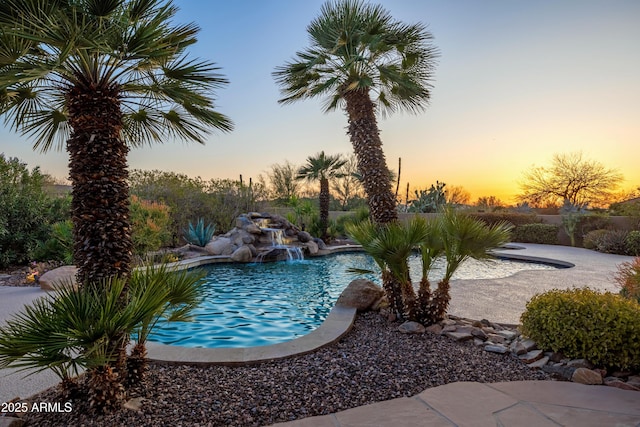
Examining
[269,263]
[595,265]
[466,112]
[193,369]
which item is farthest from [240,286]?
A: [595,265]

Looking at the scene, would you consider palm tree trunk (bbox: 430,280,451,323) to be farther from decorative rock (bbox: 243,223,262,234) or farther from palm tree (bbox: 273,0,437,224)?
decorative rock (bbox: 243,223,262,234)

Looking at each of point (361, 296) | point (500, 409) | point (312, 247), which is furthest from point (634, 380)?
point (312, 247)

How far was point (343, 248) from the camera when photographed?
586 inches

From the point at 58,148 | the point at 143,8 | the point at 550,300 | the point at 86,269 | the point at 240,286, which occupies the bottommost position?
the point at 240,286

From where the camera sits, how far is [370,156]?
5.05m

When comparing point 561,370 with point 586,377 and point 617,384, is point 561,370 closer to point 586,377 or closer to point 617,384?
point 586,377

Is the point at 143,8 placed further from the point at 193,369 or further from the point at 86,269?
the point at 193,369

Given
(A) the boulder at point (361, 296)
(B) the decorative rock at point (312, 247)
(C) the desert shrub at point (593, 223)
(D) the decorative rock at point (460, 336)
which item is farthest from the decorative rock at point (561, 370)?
(C) the desert shrub at point (593, 223)

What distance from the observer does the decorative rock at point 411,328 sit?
13.5 feet

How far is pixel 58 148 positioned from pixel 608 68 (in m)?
12.1

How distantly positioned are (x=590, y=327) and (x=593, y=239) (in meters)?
14.3

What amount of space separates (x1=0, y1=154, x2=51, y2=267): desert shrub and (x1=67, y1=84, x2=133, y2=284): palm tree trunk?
9.07 meters

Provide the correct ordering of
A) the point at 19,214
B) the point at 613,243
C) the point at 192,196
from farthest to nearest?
the point at 192,196
the point at 613,243
the point at 19,214

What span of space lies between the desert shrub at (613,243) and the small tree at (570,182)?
11.2 m
